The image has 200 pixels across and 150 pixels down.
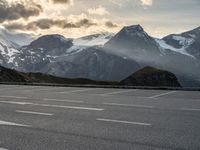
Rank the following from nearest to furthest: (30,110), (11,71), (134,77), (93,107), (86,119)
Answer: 1. (86,119)
2. (30,110)
3. (93,107)
4. (11,71)
5. (134,77)

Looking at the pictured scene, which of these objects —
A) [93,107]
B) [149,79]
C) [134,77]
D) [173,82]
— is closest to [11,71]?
[134,77]

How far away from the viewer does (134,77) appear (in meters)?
172

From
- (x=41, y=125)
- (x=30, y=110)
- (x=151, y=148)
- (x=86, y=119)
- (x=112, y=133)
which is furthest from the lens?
(x=30, y=110)

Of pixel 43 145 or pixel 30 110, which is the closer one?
pixel 43 145

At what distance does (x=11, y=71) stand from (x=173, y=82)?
91484 mm

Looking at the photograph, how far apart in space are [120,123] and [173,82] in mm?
184447

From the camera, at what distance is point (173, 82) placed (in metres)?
192

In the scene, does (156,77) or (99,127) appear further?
(156,77)

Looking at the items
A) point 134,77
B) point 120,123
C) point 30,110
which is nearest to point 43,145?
point 120,123

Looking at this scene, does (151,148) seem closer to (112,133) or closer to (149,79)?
(112,133)

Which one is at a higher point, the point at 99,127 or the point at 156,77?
the point at 156,77

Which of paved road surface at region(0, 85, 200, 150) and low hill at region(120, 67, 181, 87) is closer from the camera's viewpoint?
paved road surface at region(0, 85, 200, 150)

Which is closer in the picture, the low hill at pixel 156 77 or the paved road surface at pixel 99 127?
the paved road surface at pixel 99 127

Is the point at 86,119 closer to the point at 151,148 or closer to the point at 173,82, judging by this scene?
the point at 151,148
